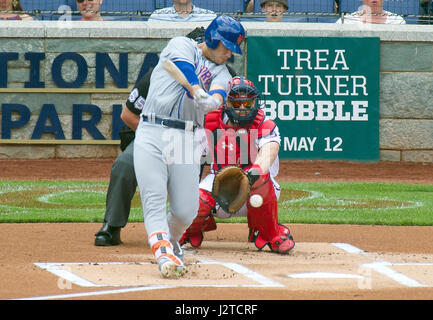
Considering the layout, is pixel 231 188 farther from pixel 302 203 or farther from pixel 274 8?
pixel 274 8

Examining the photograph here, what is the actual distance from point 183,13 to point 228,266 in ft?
29.0

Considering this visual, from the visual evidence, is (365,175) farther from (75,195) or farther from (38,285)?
(38,285)

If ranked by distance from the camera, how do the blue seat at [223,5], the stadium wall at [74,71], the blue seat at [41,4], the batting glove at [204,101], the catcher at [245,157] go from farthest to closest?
the blue seat at [223,5] < the blue seat at [41,4] < the stadium wall at [74,71] < the catcher at [245,157] < the batting glove at [204,101]

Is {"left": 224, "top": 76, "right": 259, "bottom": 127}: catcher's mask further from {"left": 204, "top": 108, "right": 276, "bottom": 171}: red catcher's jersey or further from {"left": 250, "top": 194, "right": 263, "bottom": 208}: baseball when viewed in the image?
{"left": 250, "top": 194, "right": 263, "bottom": 208}: baseball

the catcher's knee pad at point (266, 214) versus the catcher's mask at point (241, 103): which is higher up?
the catcher's mask at point (241, 103)

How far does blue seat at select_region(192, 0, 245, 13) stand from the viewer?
1466 centimetres

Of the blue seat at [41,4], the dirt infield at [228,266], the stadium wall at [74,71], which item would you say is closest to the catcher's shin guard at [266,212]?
the dirt infield at [228,266]

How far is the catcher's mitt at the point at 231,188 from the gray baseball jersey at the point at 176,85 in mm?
581

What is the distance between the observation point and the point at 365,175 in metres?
12.8

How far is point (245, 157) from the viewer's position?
6.46 meters

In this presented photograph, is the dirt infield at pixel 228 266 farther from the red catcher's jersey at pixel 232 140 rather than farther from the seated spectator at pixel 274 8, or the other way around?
the seated spectator at pixel 274 8

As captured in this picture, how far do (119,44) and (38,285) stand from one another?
9435 mm

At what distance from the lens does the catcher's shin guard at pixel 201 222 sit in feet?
21.0

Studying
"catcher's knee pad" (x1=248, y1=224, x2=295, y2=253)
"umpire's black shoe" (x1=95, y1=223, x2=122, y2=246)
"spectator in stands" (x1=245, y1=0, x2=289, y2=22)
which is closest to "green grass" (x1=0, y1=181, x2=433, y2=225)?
"umpire's black shoe" (x1=95, y1=223, x2=122, y2=246)
